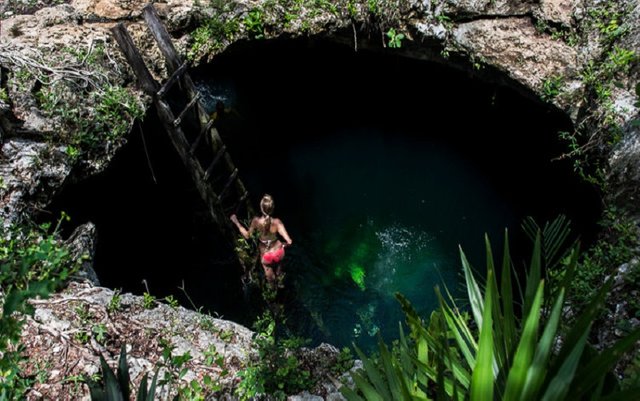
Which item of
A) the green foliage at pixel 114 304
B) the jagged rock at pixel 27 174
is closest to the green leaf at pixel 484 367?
the green foliage at pixel 114 304

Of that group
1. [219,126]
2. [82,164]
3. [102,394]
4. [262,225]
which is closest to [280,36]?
[219,126]

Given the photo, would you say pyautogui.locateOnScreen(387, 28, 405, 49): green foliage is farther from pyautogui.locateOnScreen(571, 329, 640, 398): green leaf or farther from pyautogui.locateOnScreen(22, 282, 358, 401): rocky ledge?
pyautogui.locateOnScreen(571, 329, 640, 398): green leaf

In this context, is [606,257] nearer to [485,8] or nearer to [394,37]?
[485,8]

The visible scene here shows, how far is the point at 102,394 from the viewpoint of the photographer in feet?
6.83

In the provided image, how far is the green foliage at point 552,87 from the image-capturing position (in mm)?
4891

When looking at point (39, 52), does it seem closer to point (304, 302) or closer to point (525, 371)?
point (304, 302)

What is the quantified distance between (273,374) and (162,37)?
346 cm

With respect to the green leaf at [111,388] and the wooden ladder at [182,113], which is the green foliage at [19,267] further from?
the wooden ladder at [182,113]

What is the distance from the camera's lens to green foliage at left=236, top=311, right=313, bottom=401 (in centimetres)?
299

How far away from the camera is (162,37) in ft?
15.6

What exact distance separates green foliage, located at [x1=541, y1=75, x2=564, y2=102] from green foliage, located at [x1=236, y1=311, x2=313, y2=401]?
366 centimetres

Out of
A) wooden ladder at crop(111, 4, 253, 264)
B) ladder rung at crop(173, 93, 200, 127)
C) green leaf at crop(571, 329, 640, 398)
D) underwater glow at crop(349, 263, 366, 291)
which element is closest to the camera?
green leaf at crop(571, 329, 640, 398)

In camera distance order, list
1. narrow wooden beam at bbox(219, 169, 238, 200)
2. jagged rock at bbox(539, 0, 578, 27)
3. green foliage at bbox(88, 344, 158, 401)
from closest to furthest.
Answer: green foliage at bbox(88, 344, 158, 401), jagged rock at bbox(539, 0, 578, 27), narrow wooden beam at bbox(219, 169, 238, 200)

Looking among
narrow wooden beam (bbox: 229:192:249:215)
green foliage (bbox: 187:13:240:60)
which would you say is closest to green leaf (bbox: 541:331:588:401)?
narrow wooden beam (bbox: 229:192:249:215)
